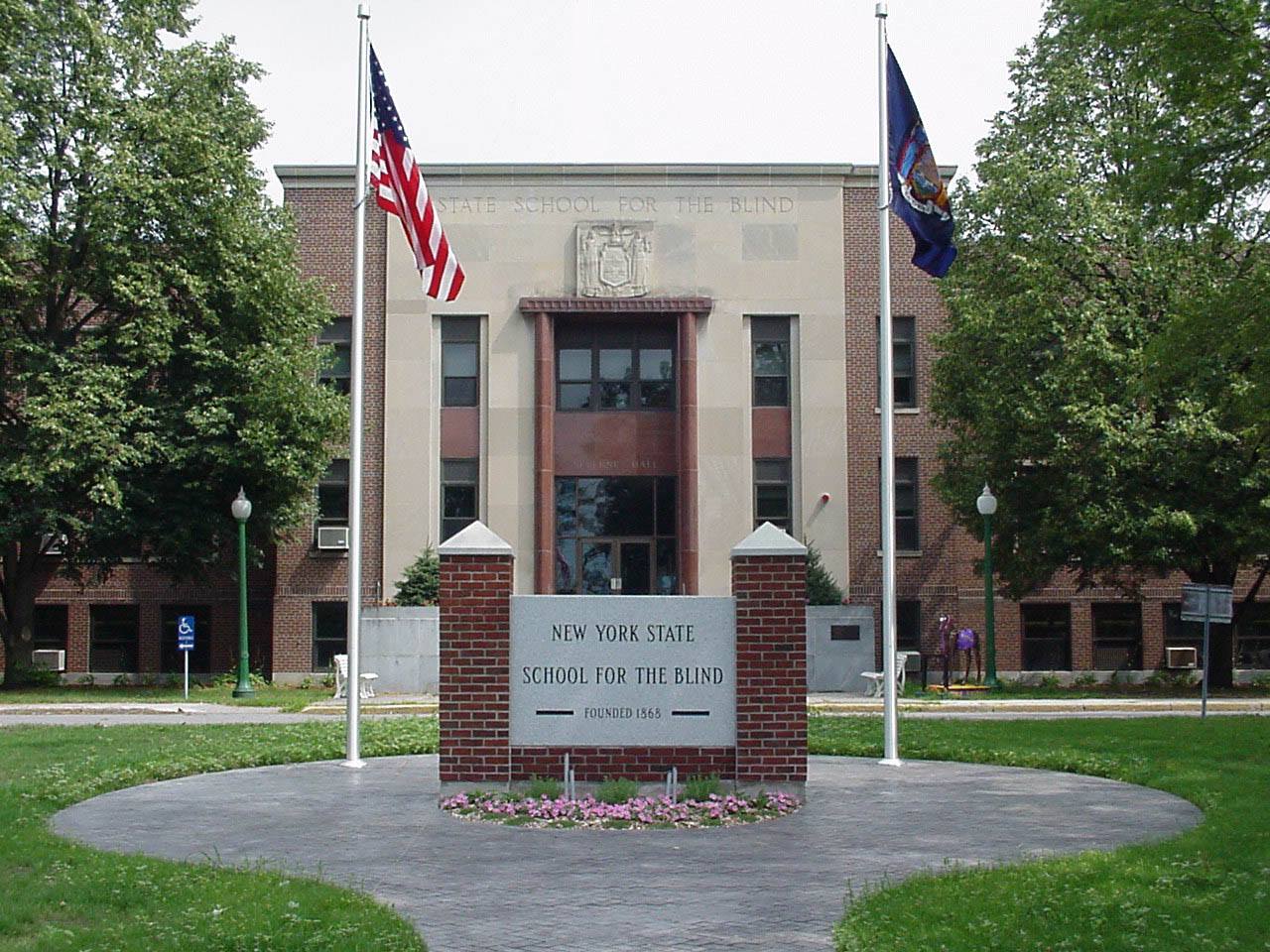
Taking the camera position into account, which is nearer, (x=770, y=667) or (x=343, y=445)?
(x=770, y=667)

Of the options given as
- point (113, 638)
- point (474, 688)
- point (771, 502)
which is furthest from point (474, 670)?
point (113, 638)

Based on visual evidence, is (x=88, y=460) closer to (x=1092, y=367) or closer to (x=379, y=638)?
(x=379, y=638)

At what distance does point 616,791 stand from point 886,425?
20.4 ft

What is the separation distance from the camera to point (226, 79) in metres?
34.6

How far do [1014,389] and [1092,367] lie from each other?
6.48 feet

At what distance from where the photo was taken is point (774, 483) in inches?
1519

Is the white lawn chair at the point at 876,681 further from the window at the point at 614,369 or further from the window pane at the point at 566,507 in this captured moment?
the window at the point at 614,369

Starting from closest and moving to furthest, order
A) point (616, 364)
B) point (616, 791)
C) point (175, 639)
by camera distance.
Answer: point (616, 791), point (616, 364), point (175, 639)

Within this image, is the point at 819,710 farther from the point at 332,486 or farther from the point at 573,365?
the point at 332,486

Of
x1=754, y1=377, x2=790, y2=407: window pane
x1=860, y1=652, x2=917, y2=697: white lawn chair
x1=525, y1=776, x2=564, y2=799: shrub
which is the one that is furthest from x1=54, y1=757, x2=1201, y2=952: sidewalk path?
x1=754, y1=377, x2=790, y2=407: window pane

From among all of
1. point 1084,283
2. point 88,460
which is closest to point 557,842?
point 88,460

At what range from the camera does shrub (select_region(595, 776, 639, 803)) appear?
12492mm

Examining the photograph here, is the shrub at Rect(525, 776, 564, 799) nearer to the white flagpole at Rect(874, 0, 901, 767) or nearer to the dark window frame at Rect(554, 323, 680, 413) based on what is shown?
the white flagpole at Rect(874, 0, 901, 767)

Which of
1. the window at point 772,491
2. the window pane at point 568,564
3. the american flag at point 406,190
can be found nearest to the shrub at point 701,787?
the american flag at point 406,190
